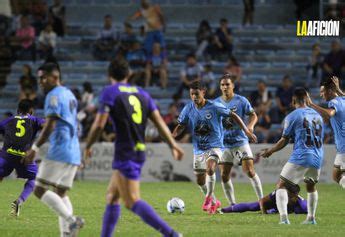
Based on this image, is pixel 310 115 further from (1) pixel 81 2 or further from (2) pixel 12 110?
(1) pixel 81 2

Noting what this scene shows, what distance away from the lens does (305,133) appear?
1341 centimetres

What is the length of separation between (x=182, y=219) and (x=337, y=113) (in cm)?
319

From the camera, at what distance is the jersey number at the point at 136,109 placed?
33.9ft

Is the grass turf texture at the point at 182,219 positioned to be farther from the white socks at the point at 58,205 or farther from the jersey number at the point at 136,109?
the jersey number at the point at 136,109

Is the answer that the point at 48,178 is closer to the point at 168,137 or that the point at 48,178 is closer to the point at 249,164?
the point at 168,137

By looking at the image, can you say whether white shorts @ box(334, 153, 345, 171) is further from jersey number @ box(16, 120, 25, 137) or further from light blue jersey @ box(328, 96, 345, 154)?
jersey number @ box(16, 120, 25, 137)

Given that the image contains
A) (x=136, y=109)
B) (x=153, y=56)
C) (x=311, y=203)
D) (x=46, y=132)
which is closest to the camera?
(x=136, y=109)

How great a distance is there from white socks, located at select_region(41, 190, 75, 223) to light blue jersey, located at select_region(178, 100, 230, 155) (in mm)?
5320

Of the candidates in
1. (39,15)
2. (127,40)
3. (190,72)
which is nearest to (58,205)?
(190,72)

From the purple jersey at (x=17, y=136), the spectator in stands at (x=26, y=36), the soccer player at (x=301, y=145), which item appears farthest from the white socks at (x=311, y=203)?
the spectator in stands at (x=26, y=36)

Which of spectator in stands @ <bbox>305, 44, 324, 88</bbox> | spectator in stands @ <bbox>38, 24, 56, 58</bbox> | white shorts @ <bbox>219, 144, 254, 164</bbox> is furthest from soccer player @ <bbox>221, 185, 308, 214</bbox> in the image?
spectator in stands @ <bbox>38, 24, 56, 58</bbox>

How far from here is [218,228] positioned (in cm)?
1306

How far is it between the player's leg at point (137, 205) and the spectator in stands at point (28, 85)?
16.9 metres

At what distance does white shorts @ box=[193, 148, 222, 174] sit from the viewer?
15844 mm
